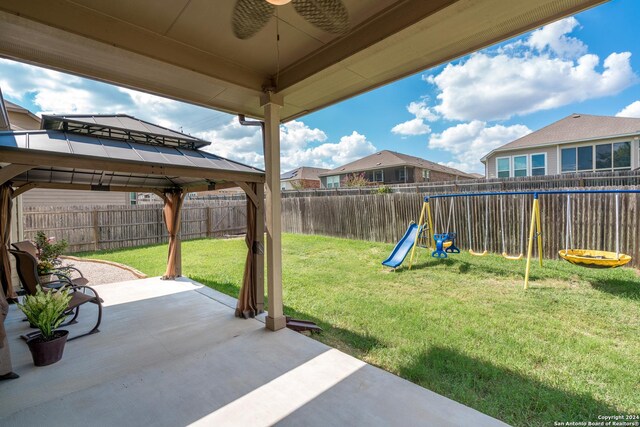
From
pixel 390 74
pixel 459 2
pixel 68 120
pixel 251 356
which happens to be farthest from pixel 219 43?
pixel 251 356

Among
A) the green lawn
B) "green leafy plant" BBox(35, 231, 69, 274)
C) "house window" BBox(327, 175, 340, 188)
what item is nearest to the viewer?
the green lawn

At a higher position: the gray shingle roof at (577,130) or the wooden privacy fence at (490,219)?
the gray shingle roof at (577,130)

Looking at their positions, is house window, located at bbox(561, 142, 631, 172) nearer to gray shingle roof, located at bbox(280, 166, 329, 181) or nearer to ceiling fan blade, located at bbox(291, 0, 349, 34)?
ceiling fan blade, located at bbox(291, 0, 349, 34)

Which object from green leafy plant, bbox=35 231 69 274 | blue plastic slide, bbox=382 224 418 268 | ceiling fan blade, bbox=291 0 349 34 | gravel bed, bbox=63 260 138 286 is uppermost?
ceiling fan blade, bbox=291 0 349 34

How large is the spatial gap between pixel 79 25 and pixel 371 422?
3.58m

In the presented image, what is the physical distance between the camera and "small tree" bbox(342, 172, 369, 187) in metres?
19.7

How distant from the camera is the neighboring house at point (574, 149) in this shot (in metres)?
10.3

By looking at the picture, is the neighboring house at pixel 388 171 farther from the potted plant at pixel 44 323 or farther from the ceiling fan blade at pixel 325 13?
the potted plant at pixel 44 323

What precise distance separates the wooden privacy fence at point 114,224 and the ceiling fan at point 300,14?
11074 mm

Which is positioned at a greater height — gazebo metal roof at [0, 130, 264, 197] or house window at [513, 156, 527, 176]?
house window at [513, 156, 527, 176]

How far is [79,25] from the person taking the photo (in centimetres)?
203

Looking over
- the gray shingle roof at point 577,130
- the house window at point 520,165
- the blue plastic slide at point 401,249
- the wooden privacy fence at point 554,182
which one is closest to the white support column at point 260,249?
the blue plastic slide at point 401,249

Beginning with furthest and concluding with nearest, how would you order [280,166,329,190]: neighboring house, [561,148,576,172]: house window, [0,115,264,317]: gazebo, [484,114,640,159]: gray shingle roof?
[280,166,329,190]: neighboring house
[561,148,576,172]: house window
[484,114,640,159]: gray shingle roof
[0,115,264,317]: gazebo

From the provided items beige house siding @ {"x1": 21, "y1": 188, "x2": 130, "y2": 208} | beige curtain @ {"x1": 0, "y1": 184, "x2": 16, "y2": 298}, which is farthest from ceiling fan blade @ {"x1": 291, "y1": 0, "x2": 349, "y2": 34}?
beige house siding @ {"x1": 21, "y1": 188, "x2": 130, "y2": 208}
